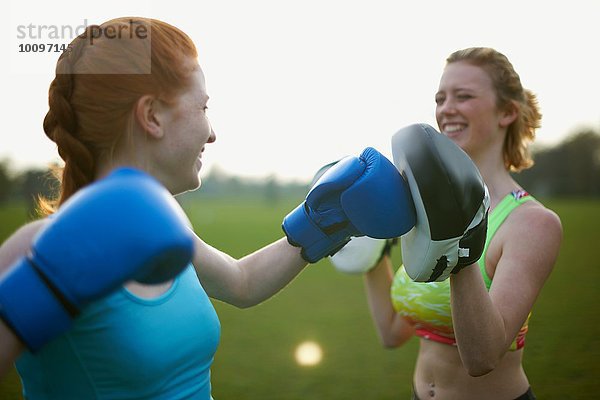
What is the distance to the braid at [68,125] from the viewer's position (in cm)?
161

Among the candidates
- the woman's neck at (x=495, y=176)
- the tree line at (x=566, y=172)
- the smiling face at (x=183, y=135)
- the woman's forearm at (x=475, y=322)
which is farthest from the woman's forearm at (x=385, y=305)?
the tree line at (x=566, y=172)

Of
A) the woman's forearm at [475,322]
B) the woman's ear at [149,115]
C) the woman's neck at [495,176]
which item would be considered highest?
the woman's ear at [149,115]

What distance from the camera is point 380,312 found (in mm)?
3066

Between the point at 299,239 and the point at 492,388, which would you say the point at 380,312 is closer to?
the point at 492,388

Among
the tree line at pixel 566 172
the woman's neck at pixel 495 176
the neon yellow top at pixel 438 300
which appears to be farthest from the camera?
the tree line at pixel 566 172

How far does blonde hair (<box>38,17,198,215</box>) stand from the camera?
5.16 feet

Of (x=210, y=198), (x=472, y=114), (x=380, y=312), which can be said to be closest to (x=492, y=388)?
(x=380, y=312)

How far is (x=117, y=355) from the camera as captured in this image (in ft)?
4.65

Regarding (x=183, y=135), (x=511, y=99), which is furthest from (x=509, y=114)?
(x=183, y=135)

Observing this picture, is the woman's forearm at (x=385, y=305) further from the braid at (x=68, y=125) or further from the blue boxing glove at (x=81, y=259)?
the blue boxing glove at (x=81, y=259)

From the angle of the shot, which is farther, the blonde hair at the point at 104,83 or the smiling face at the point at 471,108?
the smiling face at the point at 471,108

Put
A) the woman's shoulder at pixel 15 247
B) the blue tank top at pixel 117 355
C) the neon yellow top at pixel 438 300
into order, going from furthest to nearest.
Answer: the neon yellow top at pixel 438 300
the blue tank top at pixel 117 355
the woman's shoulder at pixel 15 247

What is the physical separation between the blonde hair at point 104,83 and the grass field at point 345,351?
12.7 ft

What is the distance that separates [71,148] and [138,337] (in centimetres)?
64
